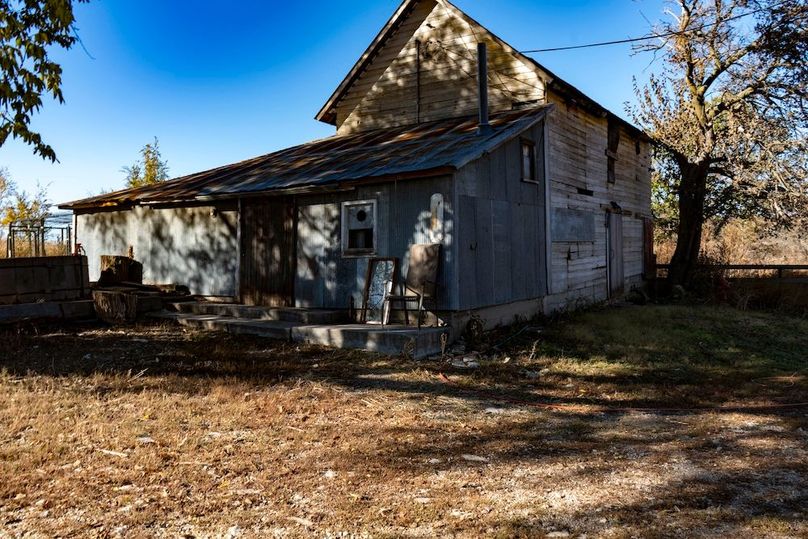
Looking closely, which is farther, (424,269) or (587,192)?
(587,192)

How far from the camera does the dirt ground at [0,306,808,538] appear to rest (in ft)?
12.3

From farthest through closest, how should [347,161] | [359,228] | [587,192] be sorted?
[587,192] < [347,161] < [359,228]

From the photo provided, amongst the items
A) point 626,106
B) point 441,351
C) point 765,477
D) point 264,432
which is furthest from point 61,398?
point 626,106

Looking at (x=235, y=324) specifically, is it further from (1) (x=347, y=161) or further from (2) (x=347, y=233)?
(1) (x=347, y=161)

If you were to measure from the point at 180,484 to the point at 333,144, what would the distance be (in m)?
13.1

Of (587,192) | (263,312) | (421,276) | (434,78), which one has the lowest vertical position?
(263,312)

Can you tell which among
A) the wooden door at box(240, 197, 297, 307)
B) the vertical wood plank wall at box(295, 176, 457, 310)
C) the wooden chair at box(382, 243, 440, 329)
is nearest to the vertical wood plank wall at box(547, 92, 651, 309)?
the vertical wood plank wall at box(295, 176, 457, 310)

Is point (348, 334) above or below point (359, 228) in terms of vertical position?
below

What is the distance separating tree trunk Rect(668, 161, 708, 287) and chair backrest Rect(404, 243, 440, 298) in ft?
44.1

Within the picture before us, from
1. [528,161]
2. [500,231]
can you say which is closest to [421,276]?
[500,231]

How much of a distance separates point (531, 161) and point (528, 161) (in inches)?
6.1

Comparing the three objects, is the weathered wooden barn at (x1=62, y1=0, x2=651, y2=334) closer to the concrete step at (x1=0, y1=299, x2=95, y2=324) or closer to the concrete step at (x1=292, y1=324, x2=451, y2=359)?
the concrete step at (x1=292, y1=324, x2=451, y2=359)

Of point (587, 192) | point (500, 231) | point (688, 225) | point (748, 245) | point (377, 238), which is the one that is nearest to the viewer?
point (377, 238)

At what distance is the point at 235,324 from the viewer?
1163 centimetres
